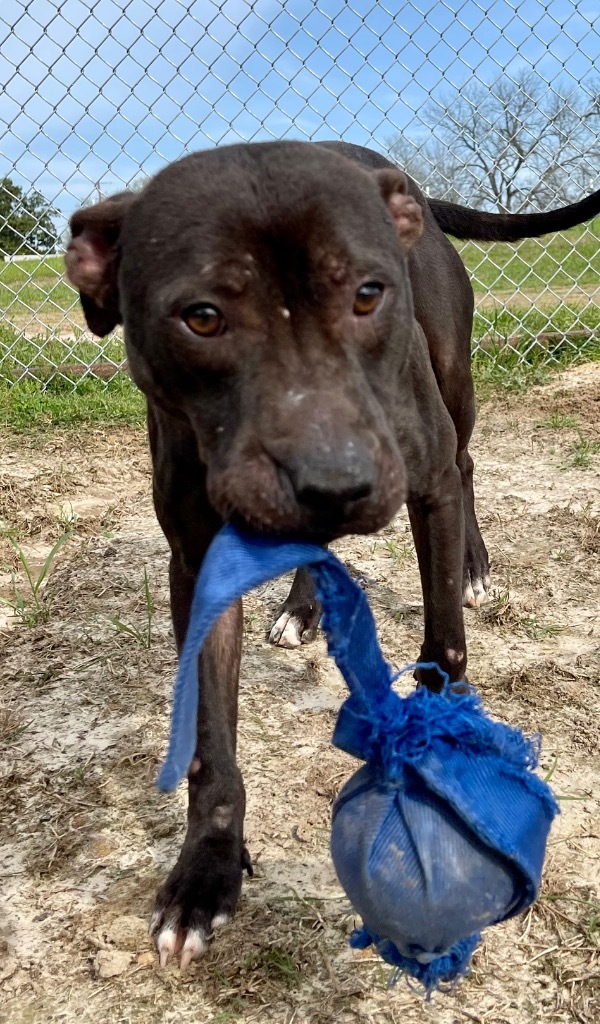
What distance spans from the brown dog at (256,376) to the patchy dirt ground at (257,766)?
0.16 m

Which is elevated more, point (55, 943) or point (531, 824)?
point (531, 824)

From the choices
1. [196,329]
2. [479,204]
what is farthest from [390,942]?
[479,204]

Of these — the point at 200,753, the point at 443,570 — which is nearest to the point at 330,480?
the point at 200,753

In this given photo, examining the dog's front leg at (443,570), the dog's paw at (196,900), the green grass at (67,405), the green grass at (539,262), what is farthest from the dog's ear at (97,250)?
the green grass at (539,262)

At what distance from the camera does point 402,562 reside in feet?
13.2

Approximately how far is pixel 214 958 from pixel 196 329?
1.26 meters

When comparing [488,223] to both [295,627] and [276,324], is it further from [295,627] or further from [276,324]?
[276,324]

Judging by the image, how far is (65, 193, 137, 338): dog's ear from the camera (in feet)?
7.18

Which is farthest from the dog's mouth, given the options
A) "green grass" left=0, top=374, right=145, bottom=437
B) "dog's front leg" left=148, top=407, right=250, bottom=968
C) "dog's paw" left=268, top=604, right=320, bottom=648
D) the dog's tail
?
"green grass" left=0, top=374, right=145, bottom=437

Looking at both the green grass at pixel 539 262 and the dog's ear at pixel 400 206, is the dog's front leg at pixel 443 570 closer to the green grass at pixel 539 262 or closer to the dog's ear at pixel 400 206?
the dog's ear at pixel 400 206

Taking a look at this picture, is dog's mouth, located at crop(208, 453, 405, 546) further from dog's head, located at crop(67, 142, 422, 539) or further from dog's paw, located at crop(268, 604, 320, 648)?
dog's paw, located at crop(268, 604, 320, 648)

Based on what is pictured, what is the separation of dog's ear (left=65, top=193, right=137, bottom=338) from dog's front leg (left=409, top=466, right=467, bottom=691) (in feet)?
3.15

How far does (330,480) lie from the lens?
5.04 ft

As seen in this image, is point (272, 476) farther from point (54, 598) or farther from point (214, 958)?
point (54, 598)
